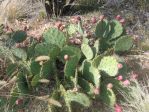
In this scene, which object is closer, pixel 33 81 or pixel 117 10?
pixel 33 81

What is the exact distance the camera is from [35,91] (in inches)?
160

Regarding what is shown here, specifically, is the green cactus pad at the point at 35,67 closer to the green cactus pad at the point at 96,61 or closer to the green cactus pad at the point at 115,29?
the green cactus pad at the point at 96,61

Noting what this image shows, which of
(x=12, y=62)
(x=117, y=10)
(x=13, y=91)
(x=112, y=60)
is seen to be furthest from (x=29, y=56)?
(x=117, y=10)

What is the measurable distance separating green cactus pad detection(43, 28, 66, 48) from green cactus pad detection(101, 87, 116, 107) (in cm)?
64

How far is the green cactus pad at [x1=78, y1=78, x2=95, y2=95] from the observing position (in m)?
3.85

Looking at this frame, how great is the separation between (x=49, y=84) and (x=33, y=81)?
0.31 m

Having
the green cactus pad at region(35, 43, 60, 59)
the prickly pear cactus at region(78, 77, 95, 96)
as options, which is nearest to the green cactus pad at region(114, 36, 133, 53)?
the prickly pear cactus at region(78, 77, 95, 96)

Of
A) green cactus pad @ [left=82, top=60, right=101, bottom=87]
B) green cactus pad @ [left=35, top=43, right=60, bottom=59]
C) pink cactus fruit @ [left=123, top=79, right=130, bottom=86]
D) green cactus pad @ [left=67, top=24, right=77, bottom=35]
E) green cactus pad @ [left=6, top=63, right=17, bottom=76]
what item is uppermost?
green cactus pad @ [left=67, top=24, right=77, bottom=35]

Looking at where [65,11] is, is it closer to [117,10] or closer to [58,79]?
[117,10]

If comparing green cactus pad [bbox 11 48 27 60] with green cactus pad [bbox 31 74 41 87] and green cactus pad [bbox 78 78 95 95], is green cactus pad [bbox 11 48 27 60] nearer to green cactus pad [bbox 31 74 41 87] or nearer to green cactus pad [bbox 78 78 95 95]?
green cactus pad [bbox 31 74 41 87]

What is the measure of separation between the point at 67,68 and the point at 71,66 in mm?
50

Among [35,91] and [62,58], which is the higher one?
[62,58]

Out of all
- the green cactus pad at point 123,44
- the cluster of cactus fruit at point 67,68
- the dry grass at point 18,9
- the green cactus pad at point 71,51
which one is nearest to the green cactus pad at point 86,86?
the cluster of cactus fruit at point 67,68

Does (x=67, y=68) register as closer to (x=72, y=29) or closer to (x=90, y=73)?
(x=90, y=73)
